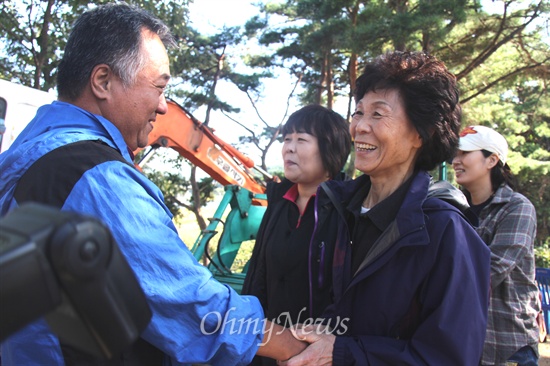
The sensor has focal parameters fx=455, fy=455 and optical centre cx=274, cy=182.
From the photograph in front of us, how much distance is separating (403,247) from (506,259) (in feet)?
3.94

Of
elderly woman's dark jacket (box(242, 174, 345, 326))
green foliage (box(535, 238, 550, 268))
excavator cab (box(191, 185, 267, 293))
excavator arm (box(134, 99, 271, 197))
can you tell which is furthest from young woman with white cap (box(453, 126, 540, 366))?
green foliage (box(535, 238, 550, 268))

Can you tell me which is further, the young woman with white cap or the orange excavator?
the orange excavator

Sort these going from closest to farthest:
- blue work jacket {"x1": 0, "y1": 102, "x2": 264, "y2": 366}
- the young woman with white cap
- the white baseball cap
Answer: blue work jacket {"x1": 0, "y1": 102, "x2": 264, "y2": 366}, the young woman with white cap, the white baseball cap

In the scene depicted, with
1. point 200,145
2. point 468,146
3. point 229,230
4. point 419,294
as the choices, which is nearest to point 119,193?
point 419,294

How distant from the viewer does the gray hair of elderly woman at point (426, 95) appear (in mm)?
1847

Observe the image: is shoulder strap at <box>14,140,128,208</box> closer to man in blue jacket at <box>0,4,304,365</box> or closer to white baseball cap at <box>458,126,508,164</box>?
man in blue jacket at <box>0,4,304,365</box>

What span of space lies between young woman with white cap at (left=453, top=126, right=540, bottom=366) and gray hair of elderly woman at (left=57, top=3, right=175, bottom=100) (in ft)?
6.55

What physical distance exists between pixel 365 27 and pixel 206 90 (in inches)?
426

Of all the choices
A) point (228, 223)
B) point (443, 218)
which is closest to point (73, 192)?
point (443, 218)

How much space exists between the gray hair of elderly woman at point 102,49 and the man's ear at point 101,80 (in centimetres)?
1

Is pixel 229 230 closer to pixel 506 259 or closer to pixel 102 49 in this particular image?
pixel 506 259

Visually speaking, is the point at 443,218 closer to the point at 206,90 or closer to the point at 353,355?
the point at 353,355

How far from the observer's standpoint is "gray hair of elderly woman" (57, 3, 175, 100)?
1.44 metres

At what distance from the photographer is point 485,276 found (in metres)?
1.61
